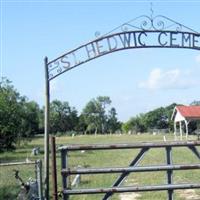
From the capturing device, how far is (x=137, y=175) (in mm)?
20266

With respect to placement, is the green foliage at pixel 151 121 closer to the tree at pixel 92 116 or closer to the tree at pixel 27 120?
the tree at pixel 92 116

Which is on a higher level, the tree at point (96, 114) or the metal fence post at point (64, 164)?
the tree at point (96, 114)

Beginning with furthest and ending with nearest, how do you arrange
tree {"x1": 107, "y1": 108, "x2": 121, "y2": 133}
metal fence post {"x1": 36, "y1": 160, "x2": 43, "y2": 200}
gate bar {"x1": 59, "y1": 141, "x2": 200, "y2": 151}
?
tree {"x1": 107, "y1": 108, "x2": 121, "y2": 133}, metal fence post {"x1": 36, "y1": 160, "x2": 43, "y2": 200}, gate bar {"x1": 59, "y1": 141, "x2": 200, "y2": 151}

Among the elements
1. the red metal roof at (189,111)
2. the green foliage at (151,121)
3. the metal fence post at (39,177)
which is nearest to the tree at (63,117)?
the green foliage at (151,121)

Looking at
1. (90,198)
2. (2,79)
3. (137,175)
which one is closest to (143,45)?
(90,198)

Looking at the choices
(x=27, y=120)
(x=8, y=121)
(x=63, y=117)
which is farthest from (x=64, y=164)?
(x=63, y=117)

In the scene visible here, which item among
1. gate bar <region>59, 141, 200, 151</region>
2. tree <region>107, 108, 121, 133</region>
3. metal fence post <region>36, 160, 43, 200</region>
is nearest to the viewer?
gate bar <region>59, 141, 200, 151</region>

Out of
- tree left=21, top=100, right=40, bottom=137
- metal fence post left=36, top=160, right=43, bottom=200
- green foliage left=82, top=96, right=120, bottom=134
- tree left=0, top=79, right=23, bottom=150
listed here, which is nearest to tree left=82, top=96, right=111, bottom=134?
green foliage left=82, top=96, right=120, bottom=134

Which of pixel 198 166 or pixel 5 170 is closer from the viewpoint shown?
pixel 198 166

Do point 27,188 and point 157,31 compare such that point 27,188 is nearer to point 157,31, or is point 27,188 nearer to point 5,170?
point 157,31

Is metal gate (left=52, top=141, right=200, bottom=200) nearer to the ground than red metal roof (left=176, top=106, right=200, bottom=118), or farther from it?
nearer to the ground

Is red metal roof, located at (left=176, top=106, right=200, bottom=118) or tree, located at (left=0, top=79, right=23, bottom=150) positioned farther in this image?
red metal roof, located at (left=176, top=106, right=200, bottom=118)

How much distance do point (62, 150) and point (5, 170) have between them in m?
15.0

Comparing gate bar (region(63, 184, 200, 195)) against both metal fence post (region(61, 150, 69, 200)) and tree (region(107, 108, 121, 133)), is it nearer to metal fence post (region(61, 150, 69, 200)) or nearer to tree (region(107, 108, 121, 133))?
metal fence post (region(61, 150, 69, 200))
